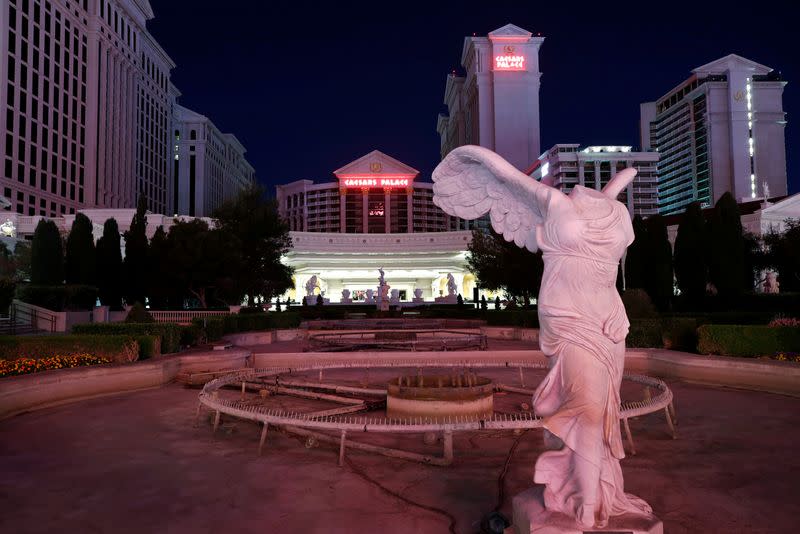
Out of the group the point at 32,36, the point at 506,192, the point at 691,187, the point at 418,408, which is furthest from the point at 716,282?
the point at 691,187

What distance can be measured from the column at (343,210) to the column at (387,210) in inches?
327

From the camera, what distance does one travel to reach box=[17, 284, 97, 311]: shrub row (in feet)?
84.3

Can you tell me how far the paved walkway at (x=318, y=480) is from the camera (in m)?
4.73

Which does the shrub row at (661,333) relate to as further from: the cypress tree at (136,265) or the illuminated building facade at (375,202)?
the illuminated building facade at (375,202)

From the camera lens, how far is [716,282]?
25188mm

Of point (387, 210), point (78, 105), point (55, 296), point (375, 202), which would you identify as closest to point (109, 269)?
point (55, 296)

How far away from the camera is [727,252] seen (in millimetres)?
24844

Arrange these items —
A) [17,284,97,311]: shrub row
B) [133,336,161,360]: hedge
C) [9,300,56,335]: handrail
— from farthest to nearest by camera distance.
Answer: [17,284,97,311]: shrub row, [9,300,56,335]: handrail, [133,336,161,360]: hedge

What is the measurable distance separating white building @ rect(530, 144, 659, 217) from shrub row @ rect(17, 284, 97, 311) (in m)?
85.8

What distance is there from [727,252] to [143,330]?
80.3ft

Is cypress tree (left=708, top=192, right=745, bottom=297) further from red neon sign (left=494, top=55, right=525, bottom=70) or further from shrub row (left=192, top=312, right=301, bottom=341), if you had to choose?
red neon sign (left=494, top=55, right=525, bottom=70)

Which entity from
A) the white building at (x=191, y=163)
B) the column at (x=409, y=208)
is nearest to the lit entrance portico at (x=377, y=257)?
the column at (x=409, y=208)

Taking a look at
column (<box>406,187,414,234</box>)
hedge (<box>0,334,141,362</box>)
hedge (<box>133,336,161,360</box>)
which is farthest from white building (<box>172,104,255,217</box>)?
hedge (<box>0,334,141,362</box>)

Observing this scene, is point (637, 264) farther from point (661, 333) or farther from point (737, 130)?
point (737, 130)
